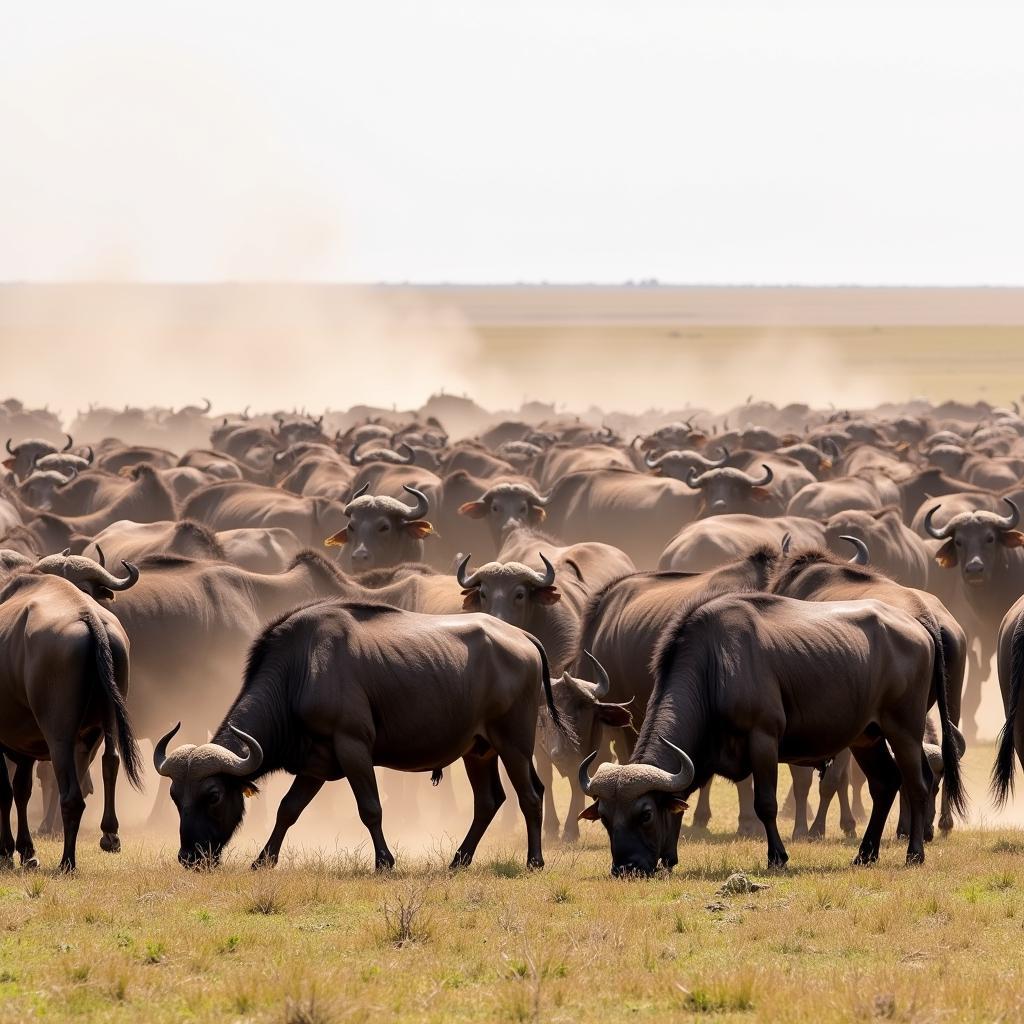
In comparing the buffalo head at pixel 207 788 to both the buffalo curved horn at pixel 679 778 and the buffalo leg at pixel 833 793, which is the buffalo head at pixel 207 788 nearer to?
the buffalo curved horn at pixel 679 778

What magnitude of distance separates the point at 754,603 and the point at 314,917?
359 centimetres

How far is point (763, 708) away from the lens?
1098cm

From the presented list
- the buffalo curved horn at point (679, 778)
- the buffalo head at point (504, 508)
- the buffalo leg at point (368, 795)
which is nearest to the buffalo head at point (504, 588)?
the buffalo leg at point (368, 795)

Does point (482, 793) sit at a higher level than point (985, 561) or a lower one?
lower

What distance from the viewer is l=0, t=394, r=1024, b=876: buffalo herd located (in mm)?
11070

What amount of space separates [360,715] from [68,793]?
185cm

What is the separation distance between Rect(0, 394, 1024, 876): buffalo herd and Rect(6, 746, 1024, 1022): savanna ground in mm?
571

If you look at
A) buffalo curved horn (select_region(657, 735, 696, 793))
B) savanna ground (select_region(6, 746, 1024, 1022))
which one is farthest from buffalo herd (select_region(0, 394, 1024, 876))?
savanna ground (select_region(6, 746, 1024, 1022))

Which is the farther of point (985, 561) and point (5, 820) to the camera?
point (985, 561)

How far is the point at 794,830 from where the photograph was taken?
13.9m

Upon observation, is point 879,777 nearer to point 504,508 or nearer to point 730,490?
point 504,508

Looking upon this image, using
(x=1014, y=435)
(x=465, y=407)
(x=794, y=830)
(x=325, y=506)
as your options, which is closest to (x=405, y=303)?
(x=465, y=407)

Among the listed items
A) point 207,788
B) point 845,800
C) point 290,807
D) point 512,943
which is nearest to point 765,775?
point 512,943

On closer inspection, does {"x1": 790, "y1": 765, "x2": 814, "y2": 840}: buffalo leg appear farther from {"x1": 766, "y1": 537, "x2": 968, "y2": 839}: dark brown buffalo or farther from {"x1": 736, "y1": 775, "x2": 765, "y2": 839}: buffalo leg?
{"x1": 736, "y1": 775, "x2": 765, "y2": 839}: buffalo leg
